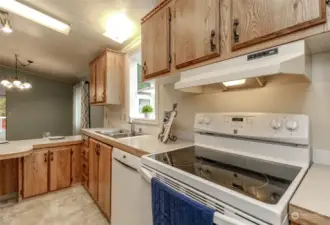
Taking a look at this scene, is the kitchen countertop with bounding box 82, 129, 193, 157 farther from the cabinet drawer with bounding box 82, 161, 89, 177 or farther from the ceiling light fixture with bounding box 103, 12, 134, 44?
the ceiling light fixture with bounding box 103, 12, 134, 44

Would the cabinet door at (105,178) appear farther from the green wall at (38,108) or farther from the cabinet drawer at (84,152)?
the green wall at (38,108)

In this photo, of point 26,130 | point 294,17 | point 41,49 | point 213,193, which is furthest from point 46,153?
point 26,130

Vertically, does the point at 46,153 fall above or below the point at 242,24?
below

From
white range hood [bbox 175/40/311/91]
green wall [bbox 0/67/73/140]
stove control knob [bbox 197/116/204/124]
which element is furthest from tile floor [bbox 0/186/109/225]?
green wall [bbox 0/67/73/140]

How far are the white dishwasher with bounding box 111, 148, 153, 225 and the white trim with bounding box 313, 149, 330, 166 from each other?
946mm

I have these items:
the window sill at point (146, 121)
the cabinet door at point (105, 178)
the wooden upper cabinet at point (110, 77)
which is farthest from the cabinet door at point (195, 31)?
the wooden upper cabinet at point (110, 77)

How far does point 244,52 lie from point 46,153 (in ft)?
9.51

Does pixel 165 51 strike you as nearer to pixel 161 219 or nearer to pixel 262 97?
pixel 262 97

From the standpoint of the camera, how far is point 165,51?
1486 millimetres

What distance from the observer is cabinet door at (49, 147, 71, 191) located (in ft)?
8.86

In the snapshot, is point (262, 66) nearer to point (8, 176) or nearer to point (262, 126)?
point (262, 126)

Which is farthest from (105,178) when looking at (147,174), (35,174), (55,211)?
(35,174)

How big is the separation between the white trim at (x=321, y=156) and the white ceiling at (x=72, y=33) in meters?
1.75

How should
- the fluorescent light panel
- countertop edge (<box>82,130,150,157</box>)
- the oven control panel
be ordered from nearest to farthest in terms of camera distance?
1. the oven control panel
2. countertop edge (<box>82,130,150,157</box>)
3. the fluorescent light panel
